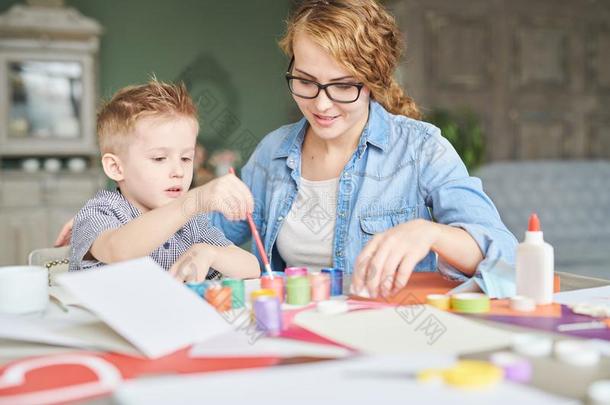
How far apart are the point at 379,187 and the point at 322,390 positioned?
1.07 metres

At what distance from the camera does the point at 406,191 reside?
1.63m

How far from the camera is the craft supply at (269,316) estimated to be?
36.0 inches

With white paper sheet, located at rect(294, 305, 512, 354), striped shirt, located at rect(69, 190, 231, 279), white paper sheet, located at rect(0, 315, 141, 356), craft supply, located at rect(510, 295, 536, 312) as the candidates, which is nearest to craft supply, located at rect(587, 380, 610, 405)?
white paper sheet, located at rect(294, 305, 512, 354)

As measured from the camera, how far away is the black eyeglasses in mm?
1534

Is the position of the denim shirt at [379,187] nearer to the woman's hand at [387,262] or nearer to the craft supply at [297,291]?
the woman's hand at [387,262]

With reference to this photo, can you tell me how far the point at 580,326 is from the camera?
36.9 inches

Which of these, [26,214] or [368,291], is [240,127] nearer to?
[26,214]

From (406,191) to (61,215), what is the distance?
11.1ft

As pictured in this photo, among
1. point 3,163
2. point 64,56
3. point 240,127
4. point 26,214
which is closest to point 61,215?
point 26,214

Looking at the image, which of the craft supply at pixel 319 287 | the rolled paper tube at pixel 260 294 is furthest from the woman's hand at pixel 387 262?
the rolled paper tube at pixel 260 294

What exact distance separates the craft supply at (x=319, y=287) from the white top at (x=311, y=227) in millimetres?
566

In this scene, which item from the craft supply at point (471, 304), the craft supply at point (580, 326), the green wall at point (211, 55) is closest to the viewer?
the craft supply at point (580, 326)

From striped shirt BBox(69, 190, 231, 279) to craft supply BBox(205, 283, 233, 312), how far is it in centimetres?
40

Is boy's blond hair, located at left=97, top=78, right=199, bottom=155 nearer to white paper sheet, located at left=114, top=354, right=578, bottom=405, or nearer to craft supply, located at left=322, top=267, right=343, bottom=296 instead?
craft supply, located at left=322, top=267, right=343, bottom=296
